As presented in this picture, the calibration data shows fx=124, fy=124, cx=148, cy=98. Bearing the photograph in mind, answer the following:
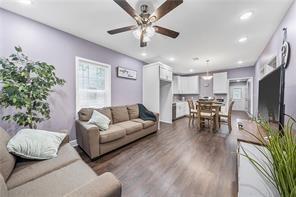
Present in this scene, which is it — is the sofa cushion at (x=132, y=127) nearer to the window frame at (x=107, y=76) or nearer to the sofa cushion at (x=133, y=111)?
the sofa cushion at (x=133, y=111)

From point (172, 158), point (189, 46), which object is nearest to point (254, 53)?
point (189, 46)

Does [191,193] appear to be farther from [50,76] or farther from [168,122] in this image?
[168,122]

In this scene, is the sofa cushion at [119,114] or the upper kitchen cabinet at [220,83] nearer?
the sofa cushion at [119,114]

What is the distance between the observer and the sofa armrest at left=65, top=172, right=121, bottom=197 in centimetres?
78


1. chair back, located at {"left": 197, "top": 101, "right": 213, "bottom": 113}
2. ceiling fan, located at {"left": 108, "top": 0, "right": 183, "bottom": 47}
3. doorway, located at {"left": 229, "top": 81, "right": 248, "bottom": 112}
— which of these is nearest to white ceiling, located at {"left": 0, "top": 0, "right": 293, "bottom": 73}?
ceiling fan, located at {"left": 108, "top": 0, "right": 183, "bottom": 47}

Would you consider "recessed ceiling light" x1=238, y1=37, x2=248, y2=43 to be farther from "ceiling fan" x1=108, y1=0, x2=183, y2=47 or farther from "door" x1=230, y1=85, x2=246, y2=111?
"door" x1=230, y1=85, x2=246, y2=111

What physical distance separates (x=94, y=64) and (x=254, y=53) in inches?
205

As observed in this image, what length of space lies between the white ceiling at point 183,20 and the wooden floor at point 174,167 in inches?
102

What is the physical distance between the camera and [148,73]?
15.3 ft

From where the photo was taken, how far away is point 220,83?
6832mm

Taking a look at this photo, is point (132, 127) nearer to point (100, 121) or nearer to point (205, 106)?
point (100, 121)

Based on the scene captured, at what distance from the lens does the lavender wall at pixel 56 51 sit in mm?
2125

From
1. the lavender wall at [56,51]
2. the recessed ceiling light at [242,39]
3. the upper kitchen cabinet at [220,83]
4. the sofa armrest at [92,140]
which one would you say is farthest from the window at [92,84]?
the upper kitchen cabinet at [220,83]

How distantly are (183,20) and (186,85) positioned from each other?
5.77m
